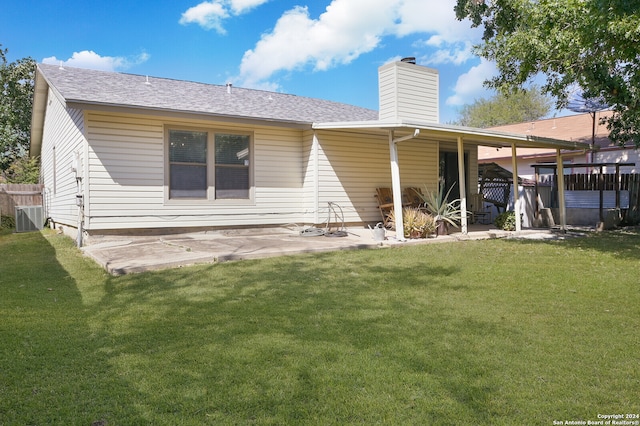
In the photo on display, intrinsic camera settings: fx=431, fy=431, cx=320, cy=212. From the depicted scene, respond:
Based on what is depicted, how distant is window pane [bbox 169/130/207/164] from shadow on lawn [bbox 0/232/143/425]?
443cm

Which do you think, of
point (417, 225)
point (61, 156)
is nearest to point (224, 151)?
point (417, 225)

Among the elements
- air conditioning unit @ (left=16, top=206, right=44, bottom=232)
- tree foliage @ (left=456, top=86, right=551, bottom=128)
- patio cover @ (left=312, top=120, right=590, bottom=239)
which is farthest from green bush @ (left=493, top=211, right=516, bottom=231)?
tree foliage @ (left=456, top=86, right=551, bottom=128)

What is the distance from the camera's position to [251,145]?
9500mm

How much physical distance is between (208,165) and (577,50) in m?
7.30

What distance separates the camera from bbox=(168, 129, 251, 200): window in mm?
8805

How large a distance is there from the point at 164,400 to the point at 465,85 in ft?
189

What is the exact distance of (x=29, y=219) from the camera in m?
13.4

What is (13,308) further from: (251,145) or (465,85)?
(465,85)

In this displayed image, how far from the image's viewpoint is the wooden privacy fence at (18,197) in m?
14.8

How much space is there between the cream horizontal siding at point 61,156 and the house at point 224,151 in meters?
0.06

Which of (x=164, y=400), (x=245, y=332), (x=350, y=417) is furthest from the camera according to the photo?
(x=245, y=332)

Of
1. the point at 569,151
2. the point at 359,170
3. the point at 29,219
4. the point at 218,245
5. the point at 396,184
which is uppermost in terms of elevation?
the point at 569,151

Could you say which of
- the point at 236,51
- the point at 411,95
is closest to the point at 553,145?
the point at 411,95

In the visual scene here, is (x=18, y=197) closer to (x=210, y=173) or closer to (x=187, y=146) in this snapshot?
(x=187, y=146)
